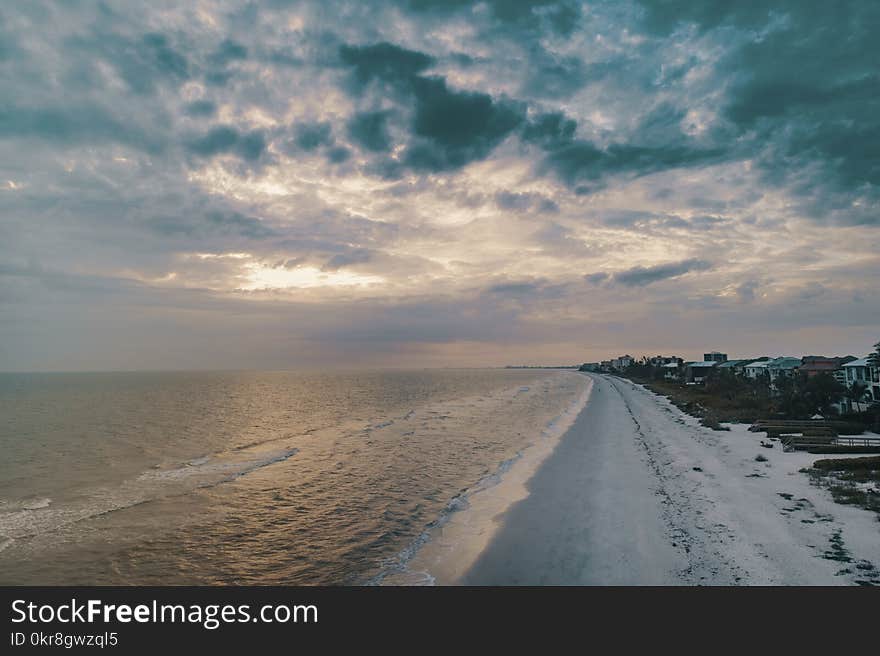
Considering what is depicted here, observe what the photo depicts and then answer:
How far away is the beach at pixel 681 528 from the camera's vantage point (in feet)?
43.7

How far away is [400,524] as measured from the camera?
1989 centimetres

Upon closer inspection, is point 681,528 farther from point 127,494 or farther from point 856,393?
point 856,393

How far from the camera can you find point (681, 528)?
17016 millimetres

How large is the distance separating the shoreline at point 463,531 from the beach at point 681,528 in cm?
40

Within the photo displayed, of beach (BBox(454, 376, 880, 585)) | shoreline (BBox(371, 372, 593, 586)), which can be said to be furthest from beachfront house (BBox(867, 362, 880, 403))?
shoreline (BBox(371, 372, 593, 586))

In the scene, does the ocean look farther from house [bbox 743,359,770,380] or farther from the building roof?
house [bbox 743,359,770,380]
